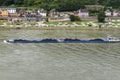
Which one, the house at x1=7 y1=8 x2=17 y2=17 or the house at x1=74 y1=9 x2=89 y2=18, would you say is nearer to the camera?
the house at x1=74 y1=9 x2=89 y2=18

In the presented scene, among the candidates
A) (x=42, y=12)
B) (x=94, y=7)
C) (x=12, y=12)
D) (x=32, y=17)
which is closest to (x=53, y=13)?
(x=42, y=12)

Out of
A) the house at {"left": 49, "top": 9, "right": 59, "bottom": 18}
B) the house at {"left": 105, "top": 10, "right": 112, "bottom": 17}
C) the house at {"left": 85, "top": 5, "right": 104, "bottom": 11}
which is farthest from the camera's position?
the house at {"left": 85, "top": 5, "right": 104, "bottom": 11}

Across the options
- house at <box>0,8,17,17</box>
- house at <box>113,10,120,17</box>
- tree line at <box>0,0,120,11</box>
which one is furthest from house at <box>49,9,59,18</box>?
house at <box>113,10,120,17</box>

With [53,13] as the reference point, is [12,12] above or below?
above

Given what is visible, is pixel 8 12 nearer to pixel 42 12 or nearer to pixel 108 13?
pixel 42 12

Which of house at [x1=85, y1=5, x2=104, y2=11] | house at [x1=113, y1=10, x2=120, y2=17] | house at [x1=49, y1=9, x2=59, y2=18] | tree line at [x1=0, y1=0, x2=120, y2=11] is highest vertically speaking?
tree line at [x1=0, y1=0, x2=120, y2=11]

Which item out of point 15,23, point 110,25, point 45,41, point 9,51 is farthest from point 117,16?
point 9,51

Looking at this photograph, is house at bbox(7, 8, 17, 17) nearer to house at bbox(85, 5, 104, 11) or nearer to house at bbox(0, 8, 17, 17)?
house at bbox(0, 8, 17, 17)
